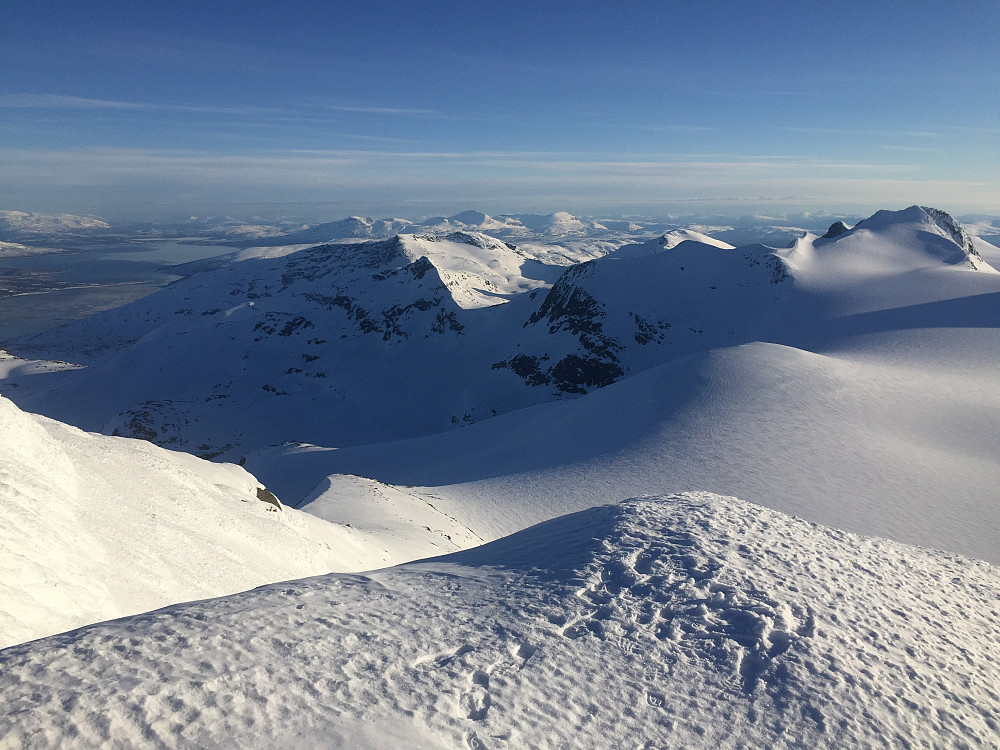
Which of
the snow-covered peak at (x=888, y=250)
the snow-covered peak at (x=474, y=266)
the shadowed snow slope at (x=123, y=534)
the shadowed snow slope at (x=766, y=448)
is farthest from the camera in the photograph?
the snow-covered peak at (x=474, y=266)

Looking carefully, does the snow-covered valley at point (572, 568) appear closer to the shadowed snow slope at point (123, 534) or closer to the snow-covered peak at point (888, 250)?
the shadowed snow slope at point (123, 534)

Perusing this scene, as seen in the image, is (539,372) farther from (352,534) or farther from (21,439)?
(21,439)

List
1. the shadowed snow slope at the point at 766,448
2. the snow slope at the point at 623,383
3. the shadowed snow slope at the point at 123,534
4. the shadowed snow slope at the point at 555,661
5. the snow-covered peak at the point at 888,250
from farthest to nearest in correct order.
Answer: the snow-covered peak at the point at 888,250
the snow slope at the point at 623,383
the shadowed snow slope at the point at 766,448
the shadowed snow slope at the point at 123,534
the shadowed snow slope at the point at 555,661

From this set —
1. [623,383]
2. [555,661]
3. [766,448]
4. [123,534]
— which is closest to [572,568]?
[555,661]

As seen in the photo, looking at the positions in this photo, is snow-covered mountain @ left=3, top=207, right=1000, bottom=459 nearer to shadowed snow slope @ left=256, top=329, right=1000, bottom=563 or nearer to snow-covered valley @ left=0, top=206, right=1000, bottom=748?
snow-covered valley @ left=0, top=206, right=1000, bottom=748

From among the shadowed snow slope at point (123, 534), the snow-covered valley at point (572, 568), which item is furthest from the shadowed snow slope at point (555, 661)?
the shadowed snow slope at point (123, 534)

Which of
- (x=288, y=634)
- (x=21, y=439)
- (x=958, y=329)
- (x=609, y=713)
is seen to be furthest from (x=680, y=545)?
(x=958, y=329)

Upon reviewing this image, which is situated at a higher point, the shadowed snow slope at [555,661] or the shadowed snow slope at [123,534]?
the shadowed snow slope at [555,661]
